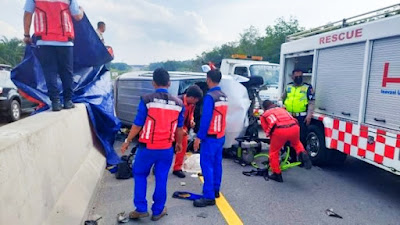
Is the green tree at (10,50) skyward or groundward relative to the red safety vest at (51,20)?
skyward

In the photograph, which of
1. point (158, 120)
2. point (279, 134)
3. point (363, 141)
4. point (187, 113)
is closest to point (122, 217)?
point (158, 120)

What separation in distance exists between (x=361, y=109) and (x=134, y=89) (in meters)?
5.54

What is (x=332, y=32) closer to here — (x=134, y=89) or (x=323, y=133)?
(x=323, y=133)

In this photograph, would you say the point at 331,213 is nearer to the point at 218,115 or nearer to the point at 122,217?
the point at 218,115

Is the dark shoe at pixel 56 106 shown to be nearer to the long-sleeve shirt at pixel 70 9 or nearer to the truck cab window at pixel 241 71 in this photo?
the long-sleeve shirt at pixel 70 9

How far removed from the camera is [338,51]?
5105 millimetres

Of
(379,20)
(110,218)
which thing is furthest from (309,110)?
(110,218)

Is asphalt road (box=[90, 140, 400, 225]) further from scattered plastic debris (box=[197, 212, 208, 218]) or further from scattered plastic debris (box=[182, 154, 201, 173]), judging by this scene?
scattered plastic debris (box=[182, 154, 201, 173])

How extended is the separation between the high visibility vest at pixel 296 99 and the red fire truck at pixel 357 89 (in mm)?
239

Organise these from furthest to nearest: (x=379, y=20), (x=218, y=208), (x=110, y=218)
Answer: (x=379, y=20) < (x=218, y=208) < (x=110, y=218)

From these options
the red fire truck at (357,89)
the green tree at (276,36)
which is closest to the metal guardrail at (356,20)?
the red fire truck at (357,89)

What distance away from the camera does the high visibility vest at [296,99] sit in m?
5.73

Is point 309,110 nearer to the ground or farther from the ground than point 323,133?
farther from the ground

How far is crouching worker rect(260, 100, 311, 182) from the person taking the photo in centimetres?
480
